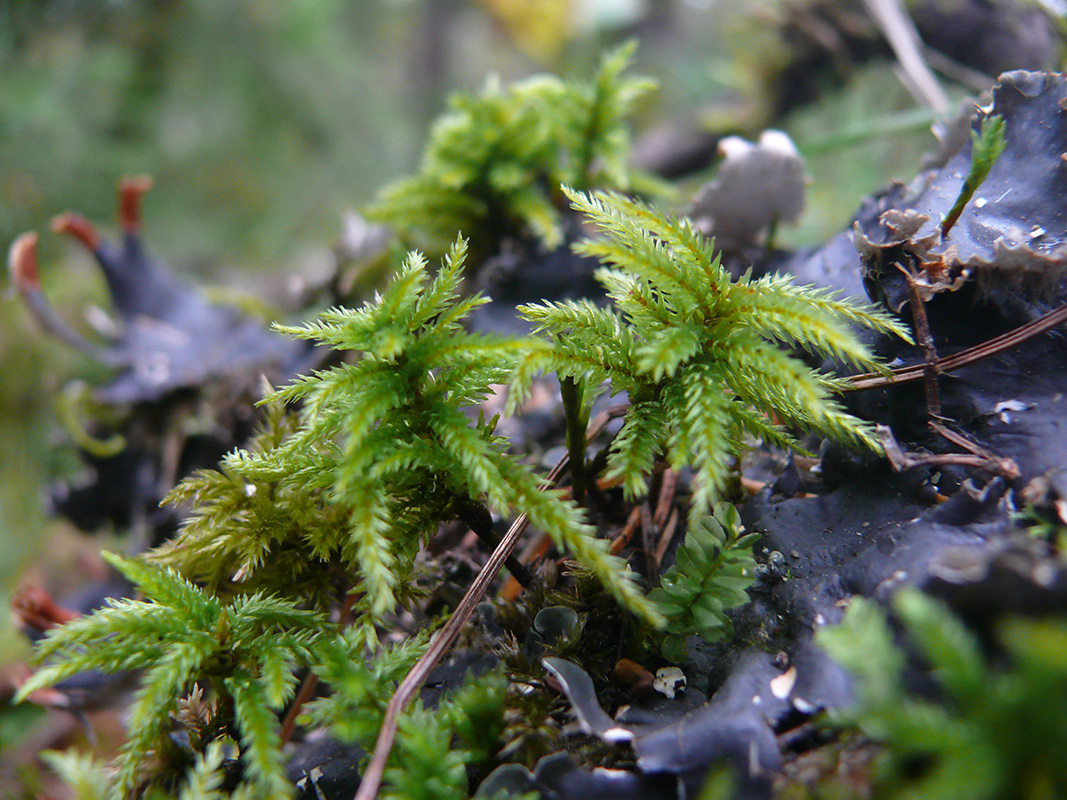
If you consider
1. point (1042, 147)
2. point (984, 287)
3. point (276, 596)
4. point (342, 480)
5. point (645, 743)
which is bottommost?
point (645, 743)

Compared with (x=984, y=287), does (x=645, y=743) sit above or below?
below

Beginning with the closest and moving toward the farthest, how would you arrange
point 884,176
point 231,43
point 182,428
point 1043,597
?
point 1043,597
point 182,428
point 884,176
point 231,43

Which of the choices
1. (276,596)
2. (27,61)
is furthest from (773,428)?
(27,61)

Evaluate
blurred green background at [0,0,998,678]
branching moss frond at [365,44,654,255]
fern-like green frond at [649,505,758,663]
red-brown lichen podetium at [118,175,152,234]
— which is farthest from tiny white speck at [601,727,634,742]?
red-brown lichen podetium at [118,175,152,234]

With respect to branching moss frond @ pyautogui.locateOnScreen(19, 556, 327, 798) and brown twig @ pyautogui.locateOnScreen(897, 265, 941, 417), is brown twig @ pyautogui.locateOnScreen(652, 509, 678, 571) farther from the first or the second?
branching moss frond @ pyautogui.locateOnScreen(19, 556, 327, 798)

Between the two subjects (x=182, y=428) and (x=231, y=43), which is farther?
(x=231, y=43)

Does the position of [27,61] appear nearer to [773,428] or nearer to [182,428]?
[182,428]

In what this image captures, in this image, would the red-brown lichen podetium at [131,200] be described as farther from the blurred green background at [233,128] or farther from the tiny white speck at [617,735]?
the tiny white speck at [617,735]

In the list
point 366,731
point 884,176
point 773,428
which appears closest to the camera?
point 366,731
